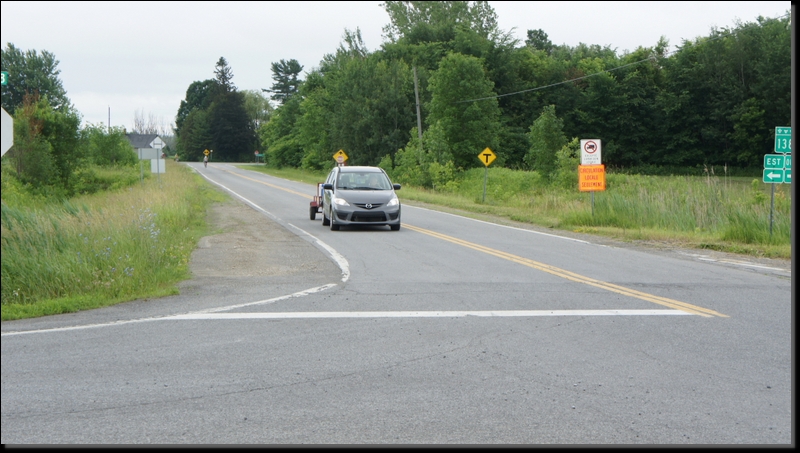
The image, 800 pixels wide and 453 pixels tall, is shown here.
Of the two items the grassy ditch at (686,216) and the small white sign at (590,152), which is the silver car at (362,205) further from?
the small white sign at (590,152)

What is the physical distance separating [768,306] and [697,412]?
194 inches

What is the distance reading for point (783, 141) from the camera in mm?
16625

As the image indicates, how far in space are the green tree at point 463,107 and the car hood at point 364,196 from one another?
142 feet

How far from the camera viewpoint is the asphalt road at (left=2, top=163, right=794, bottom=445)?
488cm

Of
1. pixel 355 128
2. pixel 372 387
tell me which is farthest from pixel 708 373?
pixel 355 128

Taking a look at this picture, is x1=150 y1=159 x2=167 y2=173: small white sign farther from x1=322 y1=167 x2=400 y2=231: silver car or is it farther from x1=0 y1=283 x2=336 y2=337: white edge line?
x1=0 y1=283 x2=336 y2=337: white edge line

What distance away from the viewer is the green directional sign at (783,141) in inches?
649

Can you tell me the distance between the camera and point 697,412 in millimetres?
5254

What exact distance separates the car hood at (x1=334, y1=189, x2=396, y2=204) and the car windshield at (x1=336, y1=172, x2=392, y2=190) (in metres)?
0.51

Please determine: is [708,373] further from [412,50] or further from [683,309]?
[412,50]

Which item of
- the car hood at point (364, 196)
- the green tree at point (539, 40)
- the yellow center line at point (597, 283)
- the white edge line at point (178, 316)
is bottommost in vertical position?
the yellow center line at point (597, 283)

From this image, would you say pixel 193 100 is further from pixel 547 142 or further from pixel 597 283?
pixel 597 283

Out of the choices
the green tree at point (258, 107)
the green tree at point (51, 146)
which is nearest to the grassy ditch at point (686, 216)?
the green tree at point (51, 146)

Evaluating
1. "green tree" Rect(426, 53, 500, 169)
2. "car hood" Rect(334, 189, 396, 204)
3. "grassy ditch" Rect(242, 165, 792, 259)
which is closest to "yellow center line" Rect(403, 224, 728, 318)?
"car hood" Rect(334, 189, 396, 204)
